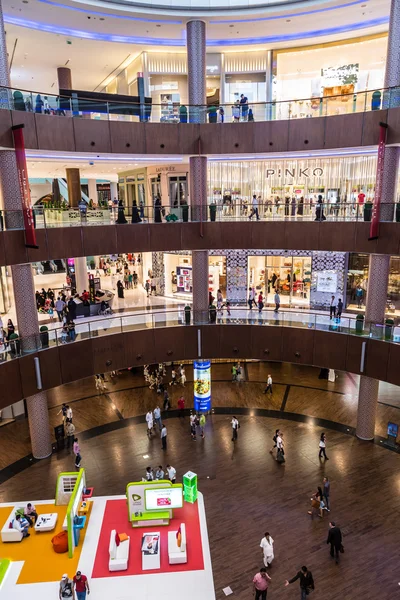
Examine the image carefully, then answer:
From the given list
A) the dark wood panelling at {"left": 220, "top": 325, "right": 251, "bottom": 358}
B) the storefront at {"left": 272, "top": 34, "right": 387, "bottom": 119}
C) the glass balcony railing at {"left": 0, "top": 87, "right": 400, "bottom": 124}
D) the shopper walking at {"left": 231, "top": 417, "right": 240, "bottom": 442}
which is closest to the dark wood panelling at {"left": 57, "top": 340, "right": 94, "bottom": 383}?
the dark wood panelling at {"left": 220, "top": 325, "right": 251, "bottom": 358}

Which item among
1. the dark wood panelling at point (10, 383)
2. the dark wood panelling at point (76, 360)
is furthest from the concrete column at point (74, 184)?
the dark wood panelling at point (10, 383)

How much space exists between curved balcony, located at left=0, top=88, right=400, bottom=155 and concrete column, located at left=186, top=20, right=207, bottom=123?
8 cm

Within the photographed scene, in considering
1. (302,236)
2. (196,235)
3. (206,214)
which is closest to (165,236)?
(196,235)

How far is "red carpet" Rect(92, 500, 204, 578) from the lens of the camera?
1276 centimetres

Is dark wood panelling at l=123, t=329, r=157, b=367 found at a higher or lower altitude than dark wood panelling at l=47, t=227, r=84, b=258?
lower

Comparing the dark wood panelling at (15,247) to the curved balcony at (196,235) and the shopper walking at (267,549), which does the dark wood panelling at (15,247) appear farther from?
the shopper walking at (267,549)

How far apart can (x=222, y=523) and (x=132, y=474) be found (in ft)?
13.7

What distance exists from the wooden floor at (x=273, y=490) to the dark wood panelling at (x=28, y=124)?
1207cm

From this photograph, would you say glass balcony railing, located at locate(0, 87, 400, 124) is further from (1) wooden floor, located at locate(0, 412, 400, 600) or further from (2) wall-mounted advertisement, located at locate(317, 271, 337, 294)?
(1) wooden floor, located at locate(0, 412, 400, 600)

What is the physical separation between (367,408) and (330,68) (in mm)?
16767

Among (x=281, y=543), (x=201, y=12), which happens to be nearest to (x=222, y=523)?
(x=281, y=543)

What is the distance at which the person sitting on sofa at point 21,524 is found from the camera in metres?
13.8

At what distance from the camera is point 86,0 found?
1566 centimetres

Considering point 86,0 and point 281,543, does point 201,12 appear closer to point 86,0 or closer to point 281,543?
point 86,0
